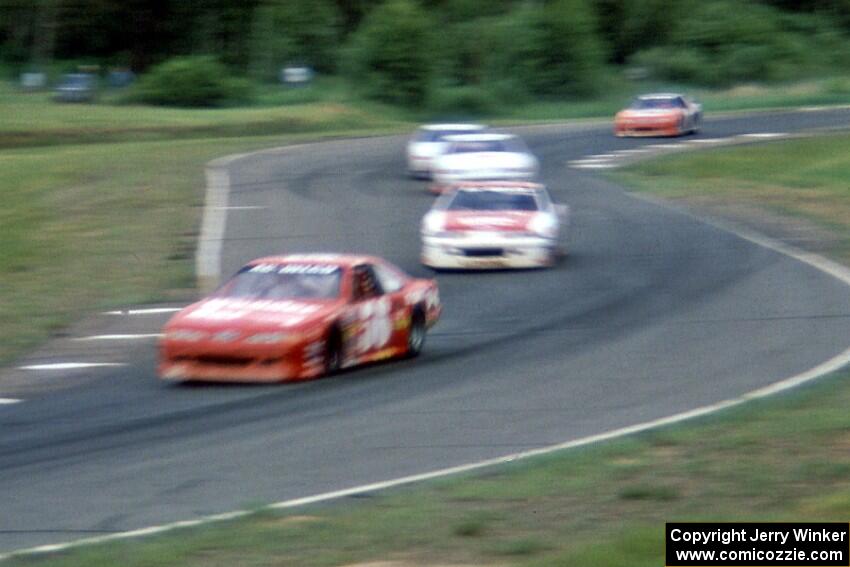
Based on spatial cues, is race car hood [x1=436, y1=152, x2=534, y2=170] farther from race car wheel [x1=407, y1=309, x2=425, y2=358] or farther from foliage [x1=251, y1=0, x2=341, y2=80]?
foliage [x1=251, y1=0, x2=341, y2=80]

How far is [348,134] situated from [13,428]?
37803 mm

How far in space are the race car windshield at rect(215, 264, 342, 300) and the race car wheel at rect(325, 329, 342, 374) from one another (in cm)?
62

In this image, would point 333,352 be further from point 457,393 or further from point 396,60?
point 396,60

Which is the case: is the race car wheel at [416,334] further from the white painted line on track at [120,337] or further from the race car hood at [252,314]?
the white painted line on track at [120,337]

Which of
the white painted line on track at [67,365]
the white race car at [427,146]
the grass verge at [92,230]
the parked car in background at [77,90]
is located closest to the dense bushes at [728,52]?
the parked car in background at [77,90]

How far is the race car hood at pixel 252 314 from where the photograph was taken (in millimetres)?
14062

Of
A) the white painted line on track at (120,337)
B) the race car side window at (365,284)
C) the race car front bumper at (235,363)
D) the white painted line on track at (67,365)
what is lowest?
the white painted line on track at (120,337)

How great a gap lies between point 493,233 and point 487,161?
10115 millimetres

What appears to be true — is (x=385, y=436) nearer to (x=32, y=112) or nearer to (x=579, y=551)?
(x=579, y=551)

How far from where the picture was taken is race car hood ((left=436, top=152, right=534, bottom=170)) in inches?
1239

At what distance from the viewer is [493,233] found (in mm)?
21672

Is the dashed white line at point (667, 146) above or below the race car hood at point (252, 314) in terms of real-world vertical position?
below

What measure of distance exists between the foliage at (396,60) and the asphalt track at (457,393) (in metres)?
37.9

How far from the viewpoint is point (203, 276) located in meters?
21.4
